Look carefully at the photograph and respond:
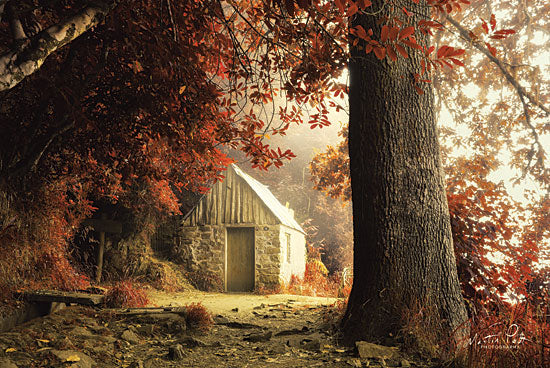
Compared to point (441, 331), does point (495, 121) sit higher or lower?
higher

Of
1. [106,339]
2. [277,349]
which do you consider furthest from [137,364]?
[277,349]

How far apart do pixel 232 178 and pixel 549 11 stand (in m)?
11.0

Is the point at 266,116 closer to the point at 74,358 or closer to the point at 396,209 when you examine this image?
the point at 396,209

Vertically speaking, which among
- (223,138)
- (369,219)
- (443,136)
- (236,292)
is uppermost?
(443,136)

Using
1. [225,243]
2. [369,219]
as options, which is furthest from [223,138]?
[225,243]

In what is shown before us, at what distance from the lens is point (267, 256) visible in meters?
13.8

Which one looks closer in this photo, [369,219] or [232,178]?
[369,219]

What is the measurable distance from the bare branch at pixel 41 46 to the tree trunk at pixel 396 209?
2443 mm

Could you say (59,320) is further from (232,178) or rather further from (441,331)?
(232,178)

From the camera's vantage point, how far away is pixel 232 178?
1478 centimetres

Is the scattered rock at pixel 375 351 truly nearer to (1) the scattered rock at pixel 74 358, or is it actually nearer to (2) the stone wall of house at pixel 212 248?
(1) the scattered rock at pixel 74 358

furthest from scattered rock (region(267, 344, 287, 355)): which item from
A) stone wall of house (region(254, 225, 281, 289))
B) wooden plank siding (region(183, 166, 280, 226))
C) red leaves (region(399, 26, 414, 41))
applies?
wooden plank siding (region(183, 166, 280, 226))

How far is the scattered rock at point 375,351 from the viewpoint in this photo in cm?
351

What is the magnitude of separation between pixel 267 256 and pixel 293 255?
7.00 feet
